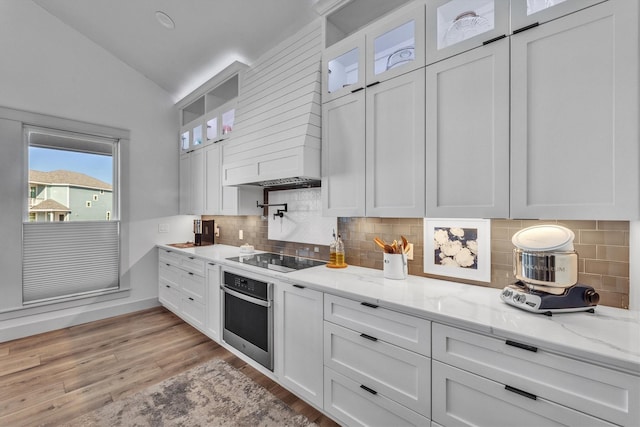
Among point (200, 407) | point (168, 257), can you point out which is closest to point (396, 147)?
point (200, 407)

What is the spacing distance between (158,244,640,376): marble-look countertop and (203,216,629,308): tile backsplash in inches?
4.2

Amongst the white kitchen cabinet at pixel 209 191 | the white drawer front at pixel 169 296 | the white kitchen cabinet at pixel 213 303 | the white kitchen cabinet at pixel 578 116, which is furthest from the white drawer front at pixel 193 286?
the white kitchen cabinet at pixel 578 116

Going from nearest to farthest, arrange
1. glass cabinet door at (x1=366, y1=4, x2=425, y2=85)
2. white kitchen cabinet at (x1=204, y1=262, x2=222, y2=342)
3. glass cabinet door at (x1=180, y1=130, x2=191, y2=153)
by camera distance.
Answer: glass cabinet door at (x1=366, y1=4, x2=425, y2=85)
white kitchen cabinet at (x1=204, y1=262, x2=222, y2=342)
glass cabinet door at (x1=180, y1=130, x2=191, y2=153)

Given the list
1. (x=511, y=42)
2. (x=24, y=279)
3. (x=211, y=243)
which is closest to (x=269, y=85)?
(x=511, y=42)

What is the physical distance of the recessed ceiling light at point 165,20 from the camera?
2859 mm

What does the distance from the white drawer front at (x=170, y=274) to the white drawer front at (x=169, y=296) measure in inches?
2.1

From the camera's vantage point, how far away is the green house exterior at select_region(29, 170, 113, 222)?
10.8ft

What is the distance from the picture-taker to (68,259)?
3.47m

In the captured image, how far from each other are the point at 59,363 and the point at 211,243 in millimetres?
1931

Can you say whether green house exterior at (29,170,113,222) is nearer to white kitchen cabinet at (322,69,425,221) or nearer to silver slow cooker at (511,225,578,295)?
white kitchen cabinet at (322,69,425,221)

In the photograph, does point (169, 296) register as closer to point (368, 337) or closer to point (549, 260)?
point (368, 337)

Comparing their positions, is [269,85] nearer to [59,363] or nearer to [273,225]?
[273,225]

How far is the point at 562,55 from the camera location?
1.27 meters

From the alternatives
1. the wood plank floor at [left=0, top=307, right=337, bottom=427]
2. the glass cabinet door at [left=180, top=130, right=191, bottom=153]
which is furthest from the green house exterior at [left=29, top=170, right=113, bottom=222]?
the wood plank floor at [left=0, top=307, right=337, bottom=427]
